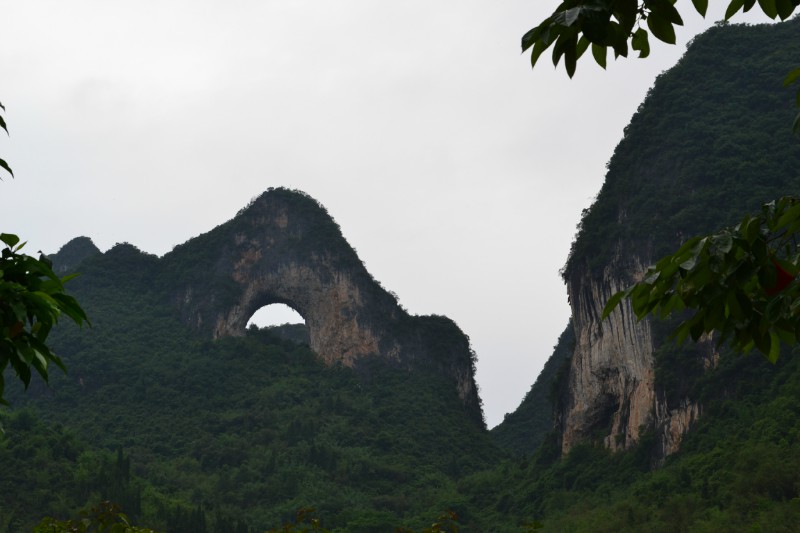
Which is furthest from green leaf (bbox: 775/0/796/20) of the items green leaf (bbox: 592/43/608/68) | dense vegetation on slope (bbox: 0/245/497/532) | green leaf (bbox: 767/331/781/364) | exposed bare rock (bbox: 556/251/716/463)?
dense vegetation on slope (bbox: 0/245/497/532)

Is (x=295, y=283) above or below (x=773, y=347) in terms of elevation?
above

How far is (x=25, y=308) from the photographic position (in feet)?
10.1

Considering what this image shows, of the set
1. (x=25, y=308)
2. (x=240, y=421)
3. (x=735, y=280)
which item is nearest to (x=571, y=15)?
(x=735, y=280)

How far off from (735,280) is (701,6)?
811mm

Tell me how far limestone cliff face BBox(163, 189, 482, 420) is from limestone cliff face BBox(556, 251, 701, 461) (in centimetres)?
2324

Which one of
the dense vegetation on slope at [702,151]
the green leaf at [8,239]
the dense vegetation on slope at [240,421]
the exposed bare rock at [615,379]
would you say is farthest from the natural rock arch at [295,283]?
the green leaf at [8,239]

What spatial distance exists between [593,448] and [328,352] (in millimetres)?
29306

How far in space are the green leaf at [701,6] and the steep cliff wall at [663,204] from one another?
40.5 m

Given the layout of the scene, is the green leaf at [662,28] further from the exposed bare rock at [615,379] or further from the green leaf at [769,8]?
the exposed bare rock at [615,379]

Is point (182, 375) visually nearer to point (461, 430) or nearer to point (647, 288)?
point (461, 430)

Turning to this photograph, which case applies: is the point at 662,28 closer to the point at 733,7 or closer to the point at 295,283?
the point at 733,7

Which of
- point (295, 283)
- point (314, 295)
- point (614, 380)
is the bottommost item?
point (614, 380)

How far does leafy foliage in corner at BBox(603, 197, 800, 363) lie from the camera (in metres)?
2.94

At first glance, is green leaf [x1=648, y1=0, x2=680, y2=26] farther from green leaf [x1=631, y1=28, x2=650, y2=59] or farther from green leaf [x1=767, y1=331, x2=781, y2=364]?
green leaf [x1=767, y1=331, x2=781, y2=364]
